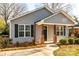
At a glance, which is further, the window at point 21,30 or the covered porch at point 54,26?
the window at point 21,30

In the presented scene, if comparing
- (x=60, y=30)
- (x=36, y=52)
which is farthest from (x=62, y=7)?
(x=36, y=52)

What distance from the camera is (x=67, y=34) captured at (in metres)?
16.1

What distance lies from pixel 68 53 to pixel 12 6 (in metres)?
9.06

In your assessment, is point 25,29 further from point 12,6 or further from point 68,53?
point 68,53

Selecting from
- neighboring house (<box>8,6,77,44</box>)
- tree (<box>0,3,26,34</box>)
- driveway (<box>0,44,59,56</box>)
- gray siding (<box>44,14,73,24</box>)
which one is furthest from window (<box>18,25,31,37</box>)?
driveway (<box>0,44,59,56</box>)

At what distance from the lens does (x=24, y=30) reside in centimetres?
1670

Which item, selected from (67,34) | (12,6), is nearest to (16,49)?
(67,34)

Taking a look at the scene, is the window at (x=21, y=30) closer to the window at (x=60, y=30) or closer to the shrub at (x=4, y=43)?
the shrub at (x=4, y=43)

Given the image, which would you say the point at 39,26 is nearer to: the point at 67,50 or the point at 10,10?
the point at 67,50

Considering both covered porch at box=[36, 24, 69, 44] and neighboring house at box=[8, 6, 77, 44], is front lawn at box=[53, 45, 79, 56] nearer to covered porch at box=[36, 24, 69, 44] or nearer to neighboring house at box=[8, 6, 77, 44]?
covered porch at box=[36, 24, 69, 44]

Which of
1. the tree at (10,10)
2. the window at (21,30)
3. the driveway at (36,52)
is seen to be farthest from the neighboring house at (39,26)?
the tree at (10,10)

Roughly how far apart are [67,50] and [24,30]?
4.73m

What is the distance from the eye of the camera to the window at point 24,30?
16.6m

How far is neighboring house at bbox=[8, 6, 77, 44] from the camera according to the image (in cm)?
1630
